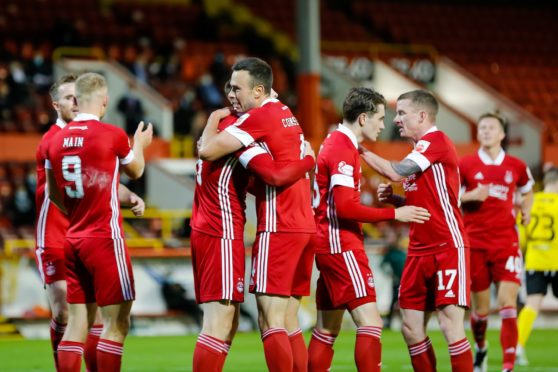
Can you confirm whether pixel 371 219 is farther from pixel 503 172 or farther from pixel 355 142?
pixel 503 172

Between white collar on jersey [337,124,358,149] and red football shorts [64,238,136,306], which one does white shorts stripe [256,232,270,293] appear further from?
white collar on jersey [337,124,358,149]

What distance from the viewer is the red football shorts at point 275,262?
22.3 ft

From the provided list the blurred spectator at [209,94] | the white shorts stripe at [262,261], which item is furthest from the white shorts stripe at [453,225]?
the blurred spectator at [209,94]

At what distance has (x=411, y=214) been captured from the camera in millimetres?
7344

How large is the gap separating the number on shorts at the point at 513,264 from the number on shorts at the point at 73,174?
4.28 meters

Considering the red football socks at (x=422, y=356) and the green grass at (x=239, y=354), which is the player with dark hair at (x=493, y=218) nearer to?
the green grass at (x=239, y=354)

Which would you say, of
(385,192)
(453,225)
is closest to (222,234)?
(385,192)

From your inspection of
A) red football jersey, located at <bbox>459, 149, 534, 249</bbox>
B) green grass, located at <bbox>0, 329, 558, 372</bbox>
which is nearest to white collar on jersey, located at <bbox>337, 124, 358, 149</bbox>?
red football jersey, located at <bbox>459, 149, 534, 249</bbox>

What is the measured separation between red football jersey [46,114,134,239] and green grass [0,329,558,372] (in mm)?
3653

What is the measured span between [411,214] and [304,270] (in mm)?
867

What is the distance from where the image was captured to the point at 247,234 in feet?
57.3

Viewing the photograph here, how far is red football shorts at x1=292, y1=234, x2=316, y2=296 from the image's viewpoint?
7.02 meters

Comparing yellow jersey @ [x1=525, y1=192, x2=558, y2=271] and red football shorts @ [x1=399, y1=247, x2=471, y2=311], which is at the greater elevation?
yellow jersey @ [x1=525, y1=192, x2=558, y2=271]

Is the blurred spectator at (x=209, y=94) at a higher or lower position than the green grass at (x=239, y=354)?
higher
